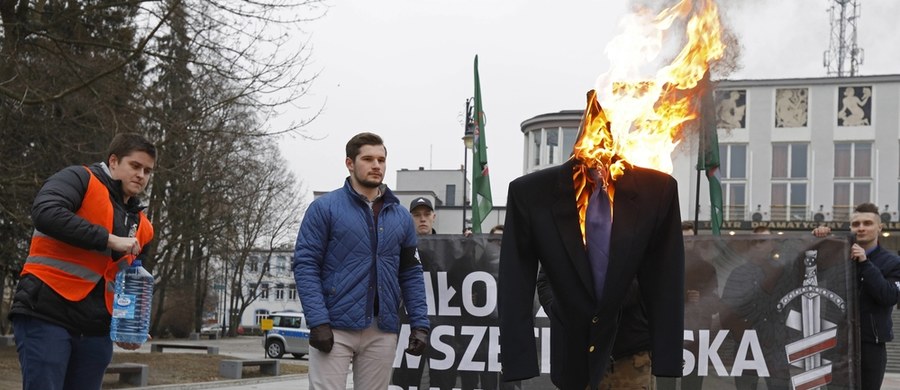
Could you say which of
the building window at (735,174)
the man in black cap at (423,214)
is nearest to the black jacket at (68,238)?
the man in black cap at (423,214)

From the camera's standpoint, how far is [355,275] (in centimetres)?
560

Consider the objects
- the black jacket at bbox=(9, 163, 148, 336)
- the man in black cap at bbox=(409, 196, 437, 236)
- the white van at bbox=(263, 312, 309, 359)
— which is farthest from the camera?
the white van at bbox=(263, 312, 309, 359)

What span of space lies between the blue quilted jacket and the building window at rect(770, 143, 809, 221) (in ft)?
194

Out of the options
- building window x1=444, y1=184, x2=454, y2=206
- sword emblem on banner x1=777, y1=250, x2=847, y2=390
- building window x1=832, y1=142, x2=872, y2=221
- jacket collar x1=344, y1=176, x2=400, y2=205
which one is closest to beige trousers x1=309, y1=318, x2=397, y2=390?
jacket collar x1=344, y1=176, x2=400, y2=205

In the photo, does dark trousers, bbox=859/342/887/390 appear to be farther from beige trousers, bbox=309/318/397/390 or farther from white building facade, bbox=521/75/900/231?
white building facade, bbox=521/75/900/231

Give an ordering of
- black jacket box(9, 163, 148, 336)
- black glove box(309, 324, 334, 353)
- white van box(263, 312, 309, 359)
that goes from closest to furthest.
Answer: black jacket box(9, 163, 148, 336) < black glove box(309, 324, 334, 353) < white van box(263, 312, 309, 359)

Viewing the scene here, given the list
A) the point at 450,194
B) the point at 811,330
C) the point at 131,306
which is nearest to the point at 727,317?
the point at 811,330

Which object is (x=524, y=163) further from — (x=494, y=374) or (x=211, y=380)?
(x=494, y=374)

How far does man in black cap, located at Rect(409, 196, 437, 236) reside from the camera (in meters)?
9.41

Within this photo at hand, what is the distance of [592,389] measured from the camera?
13.8 feet

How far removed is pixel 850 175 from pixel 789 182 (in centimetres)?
372

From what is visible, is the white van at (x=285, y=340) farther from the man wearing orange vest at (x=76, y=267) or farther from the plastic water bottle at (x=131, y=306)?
the man wearing orange vest at (x=76, y=267)

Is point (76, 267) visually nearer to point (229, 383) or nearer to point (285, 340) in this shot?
point (229, 383)

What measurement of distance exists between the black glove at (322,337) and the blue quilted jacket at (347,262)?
3cm
